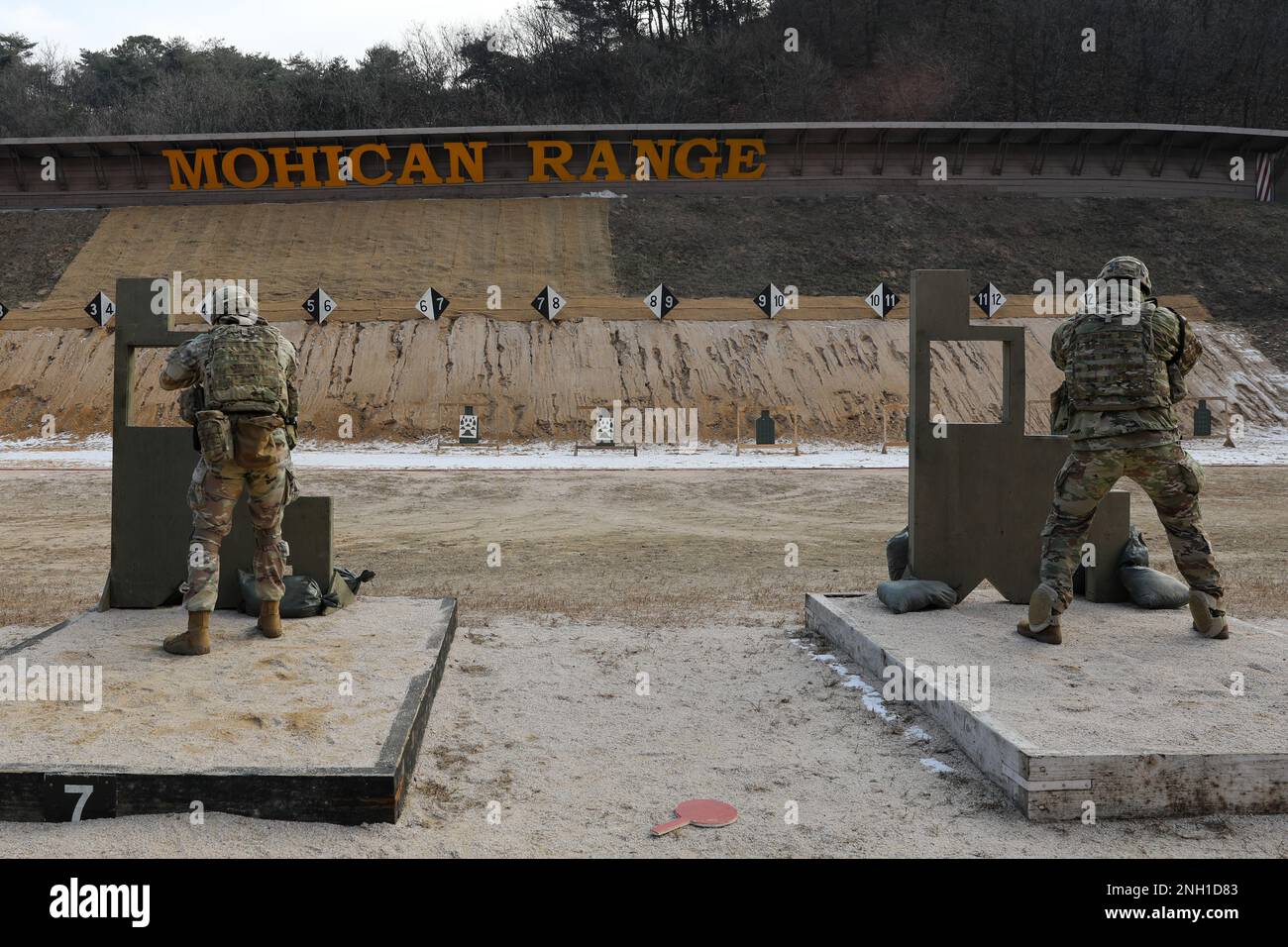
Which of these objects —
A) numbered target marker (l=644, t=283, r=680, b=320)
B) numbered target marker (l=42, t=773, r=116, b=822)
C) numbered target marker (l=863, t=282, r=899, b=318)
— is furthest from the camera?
numbered target marker (l=863, t=282, r=899, b=318)

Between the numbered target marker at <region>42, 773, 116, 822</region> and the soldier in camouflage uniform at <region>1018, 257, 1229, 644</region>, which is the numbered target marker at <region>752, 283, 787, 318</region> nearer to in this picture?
the soldier in camouflage uniform at <region>1018, 257, 1229, 644</region>

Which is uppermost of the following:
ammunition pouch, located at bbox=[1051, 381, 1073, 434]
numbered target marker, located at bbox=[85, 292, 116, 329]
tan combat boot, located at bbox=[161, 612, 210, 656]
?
numbered target marker, located at bbox=[85, 292, 116, 329]

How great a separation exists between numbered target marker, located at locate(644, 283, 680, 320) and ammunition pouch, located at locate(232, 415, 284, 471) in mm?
22460

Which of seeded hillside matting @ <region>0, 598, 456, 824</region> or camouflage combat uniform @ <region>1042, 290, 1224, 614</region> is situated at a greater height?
camouflage combat uniform @ <region>1042, 290, 1224, 614</region>

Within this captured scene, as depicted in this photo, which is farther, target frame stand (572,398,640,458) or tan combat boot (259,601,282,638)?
target frame stand (572,398,640,458)

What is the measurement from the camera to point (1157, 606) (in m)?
7.39

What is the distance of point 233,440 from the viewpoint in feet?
20.7

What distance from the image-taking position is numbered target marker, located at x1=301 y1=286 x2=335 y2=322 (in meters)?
27.9

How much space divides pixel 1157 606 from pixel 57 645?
7.16 m

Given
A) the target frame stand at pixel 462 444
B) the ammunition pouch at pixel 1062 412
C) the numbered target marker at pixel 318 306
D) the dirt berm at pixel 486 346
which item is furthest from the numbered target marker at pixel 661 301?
the ammunition pouch at pixel 1062 412

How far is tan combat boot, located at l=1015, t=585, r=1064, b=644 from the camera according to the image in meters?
6.42

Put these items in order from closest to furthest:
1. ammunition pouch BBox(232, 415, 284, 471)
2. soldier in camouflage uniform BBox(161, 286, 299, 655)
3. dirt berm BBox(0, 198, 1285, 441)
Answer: soldier in camouflage uniform BBox(161, 286, 299, 655) → ammunition pouch BBox(232, 415, 284, 471) → dirt berm BBox(0, 198, 1285, 441)

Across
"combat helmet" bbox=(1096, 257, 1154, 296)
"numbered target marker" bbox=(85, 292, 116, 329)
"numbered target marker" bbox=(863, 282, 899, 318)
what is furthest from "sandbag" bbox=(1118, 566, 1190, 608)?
"numbered target marker" bbox=(85, 292, 116, 329)

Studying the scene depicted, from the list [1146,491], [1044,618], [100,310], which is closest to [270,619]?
[1044,618]
